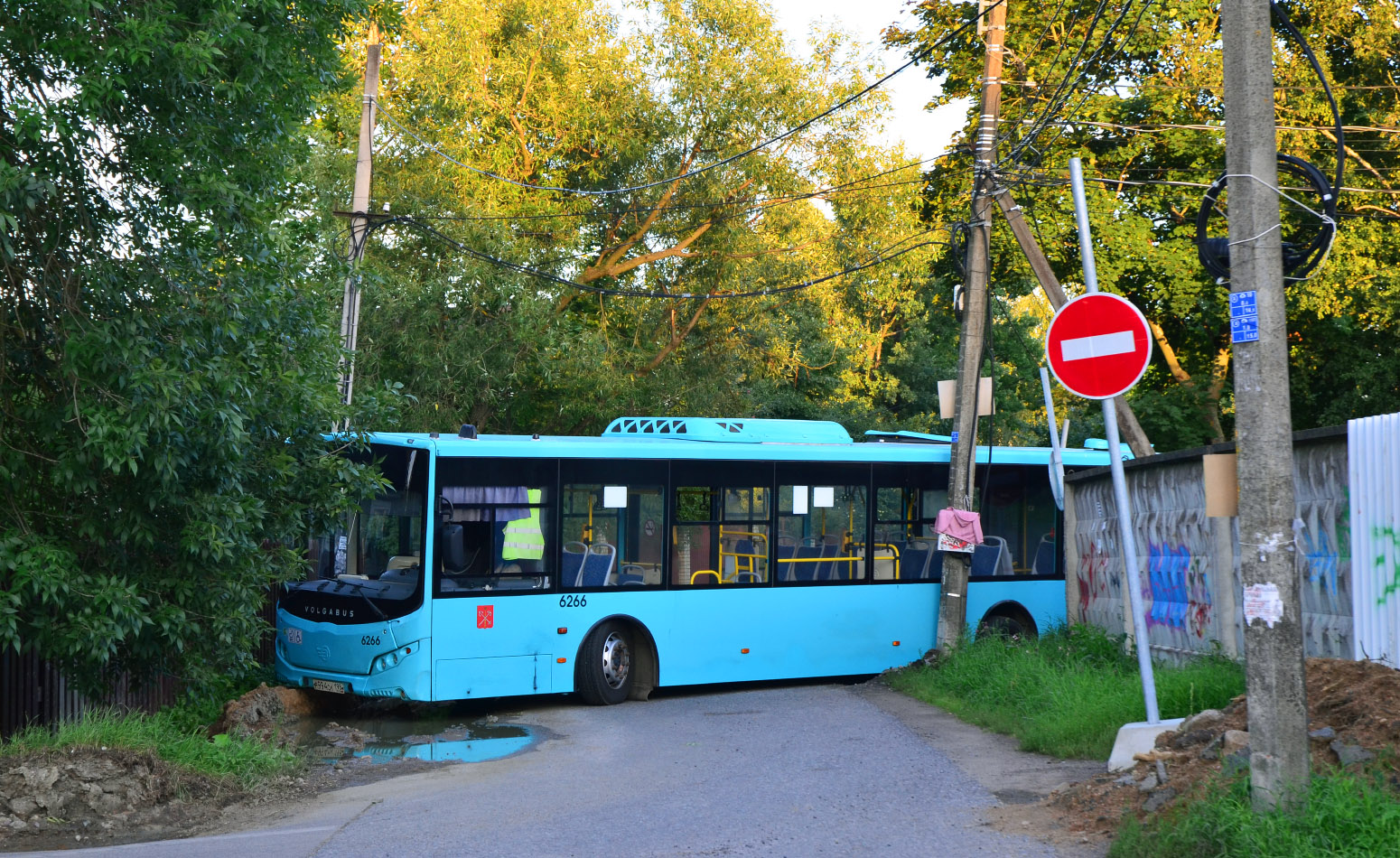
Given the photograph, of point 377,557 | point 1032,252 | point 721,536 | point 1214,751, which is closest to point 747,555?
point 721,536

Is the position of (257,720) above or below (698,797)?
above

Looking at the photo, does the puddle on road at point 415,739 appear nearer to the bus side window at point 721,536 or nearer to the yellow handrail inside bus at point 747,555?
the bus side window at point 721,536

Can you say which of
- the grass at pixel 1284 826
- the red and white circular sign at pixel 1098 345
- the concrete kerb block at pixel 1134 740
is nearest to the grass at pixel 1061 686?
the concrete kerb block at pixel 1134 740

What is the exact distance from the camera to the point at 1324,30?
83.6ft

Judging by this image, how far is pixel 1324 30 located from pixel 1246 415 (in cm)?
2231

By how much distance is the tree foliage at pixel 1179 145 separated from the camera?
24234mm

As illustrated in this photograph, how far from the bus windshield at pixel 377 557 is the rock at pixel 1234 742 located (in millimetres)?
7466

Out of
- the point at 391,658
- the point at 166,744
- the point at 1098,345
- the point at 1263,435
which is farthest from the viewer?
the point at 391,658

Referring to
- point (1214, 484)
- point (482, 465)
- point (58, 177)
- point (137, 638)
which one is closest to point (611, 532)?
point (482, 465)

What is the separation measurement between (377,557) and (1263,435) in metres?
8.67

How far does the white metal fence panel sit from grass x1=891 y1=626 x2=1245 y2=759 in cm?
114

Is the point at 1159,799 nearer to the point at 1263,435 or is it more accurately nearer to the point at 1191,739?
the point at 1191,739

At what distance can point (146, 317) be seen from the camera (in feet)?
29.3

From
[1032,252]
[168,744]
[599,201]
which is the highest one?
[599,201]
